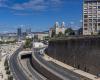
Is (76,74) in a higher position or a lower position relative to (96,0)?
lower

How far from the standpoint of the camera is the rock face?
5721 centimetres

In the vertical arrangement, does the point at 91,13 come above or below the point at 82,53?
above

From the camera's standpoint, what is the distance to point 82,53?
2616 inches

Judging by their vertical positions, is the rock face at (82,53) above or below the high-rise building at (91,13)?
below

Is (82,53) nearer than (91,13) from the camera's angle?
Yes

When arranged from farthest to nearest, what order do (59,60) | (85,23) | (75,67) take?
1. (85,23)
2. (59,60)
3. (75,67)

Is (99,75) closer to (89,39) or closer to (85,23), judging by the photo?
(89,39)

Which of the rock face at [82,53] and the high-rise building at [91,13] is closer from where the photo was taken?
the rock face at [82,53]

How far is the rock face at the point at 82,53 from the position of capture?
5721 cm

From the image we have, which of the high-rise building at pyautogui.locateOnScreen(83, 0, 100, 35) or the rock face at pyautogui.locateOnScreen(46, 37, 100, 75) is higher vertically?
the high-rise building at pyautogui.locateOnScreen(83, 0, 100, 35)

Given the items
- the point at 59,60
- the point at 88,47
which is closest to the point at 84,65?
the point at 88,47

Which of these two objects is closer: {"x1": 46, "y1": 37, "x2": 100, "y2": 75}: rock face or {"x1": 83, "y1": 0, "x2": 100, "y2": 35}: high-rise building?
{"x1": 46, "y1": 37, "x2": 100, "y2": 75}: rock face

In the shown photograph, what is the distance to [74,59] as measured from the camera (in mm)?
73062

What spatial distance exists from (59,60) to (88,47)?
29567 millimetres
